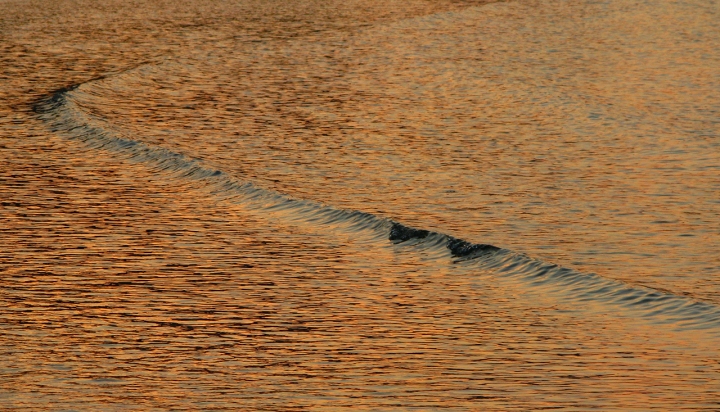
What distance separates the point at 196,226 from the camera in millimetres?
10273

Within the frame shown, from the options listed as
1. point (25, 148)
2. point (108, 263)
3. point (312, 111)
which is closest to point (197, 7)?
point (312, 111)

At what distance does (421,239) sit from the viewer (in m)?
9.93

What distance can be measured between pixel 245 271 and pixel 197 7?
718 inches

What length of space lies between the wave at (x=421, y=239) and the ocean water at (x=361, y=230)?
2 centimetres

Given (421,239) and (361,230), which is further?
(361,230)

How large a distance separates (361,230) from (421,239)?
57 cm

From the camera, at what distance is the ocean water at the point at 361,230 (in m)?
7.19

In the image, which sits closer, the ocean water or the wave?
the ocean water

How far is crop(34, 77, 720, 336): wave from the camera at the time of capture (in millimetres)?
8266

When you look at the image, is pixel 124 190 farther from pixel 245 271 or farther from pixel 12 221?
pixel 245 271

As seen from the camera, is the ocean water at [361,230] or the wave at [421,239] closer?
the ocean water at [361,230]

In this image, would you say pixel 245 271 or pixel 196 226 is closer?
pixel 245 271

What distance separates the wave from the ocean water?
2 cm

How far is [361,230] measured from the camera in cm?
1028
